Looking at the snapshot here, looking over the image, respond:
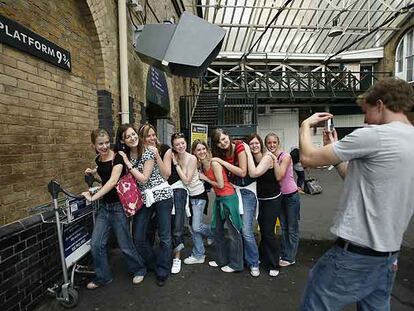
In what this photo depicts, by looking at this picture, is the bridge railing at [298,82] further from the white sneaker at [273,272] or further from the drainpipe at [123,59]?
the white sneaker at [273,272]

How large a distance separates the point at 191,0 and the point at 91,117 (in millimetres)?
11801

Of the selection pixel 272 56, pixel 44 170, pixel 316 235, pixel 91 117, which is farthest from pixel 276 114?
pixel 44 170

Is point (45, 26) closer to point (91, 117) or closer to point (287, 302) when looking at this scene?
point (91, 117)

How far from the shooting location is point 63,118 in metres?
3.80

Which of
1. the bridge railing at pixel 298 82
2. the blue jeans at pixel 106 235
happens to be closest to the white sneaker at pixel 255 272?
the blue jeans at pixel 106 235

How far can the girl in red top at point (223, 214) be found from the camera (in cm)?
370

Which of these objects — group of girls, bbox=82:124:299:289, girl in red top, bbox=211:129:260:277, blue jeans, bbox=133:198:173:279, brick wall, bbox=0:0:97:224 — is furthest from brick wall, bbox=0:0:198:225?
→ girl in red top, bbox=211:129:260:277

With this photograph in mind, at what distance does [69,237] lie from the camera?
3.21 meters

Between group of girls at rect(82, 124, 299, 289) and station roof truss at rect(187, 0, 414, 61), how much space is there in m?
13.1

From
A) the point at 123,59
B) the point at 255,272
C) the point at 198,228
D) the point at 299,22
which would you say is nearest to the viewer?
the point at 255,272

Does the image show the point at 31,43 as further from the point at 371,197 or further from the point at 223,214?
the point at 371,197

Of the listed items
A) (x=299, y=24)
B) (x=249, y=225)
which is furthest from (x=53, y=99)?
(x=299, y=24)

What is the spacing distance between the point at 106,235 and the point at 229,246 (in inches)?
57.0

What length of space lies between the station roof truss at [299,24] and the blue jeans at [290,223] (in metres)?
13.3
